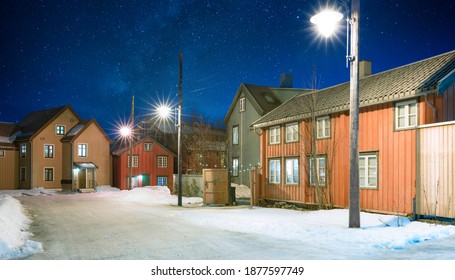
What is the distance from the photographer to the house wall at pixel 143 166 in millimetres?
49344

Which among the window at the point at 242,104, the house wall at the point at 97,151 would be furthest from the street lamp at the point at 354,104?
the house wall at the point at 97,151

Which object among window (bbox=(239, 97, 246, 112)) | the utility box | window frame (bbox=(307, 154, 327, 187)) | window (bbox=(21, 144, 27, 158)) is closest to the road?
window frame (bbox=(307, 154, 327, 187))

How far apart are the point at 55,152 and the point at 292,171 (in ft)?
113

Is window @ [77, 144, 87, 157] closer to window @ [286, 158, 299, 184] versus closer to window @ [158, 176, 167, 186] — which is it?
window @ [158, 176, 167, 186]

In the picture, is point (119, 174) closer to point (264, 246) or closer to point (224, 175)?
point (224, 175)

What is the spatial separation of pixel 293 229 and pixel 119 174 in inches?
1549

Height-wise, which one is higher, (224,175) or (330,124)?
(330,124)

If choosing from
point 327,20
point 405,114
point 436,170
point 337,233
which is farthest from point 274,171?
point 327,20

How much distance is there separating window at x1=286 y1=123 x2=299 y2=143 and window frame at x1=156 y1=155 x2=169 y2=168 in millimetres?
30901

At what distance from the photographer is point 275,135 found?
2456cm

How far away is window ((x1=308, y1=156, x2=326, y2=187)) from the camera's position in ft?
67.1

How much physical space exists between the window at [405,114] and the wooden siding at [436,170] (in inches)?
64.4

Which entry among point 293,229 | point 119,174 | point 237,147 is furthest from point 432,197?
point 119,174

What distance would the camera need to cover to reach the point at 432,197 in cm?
1359
